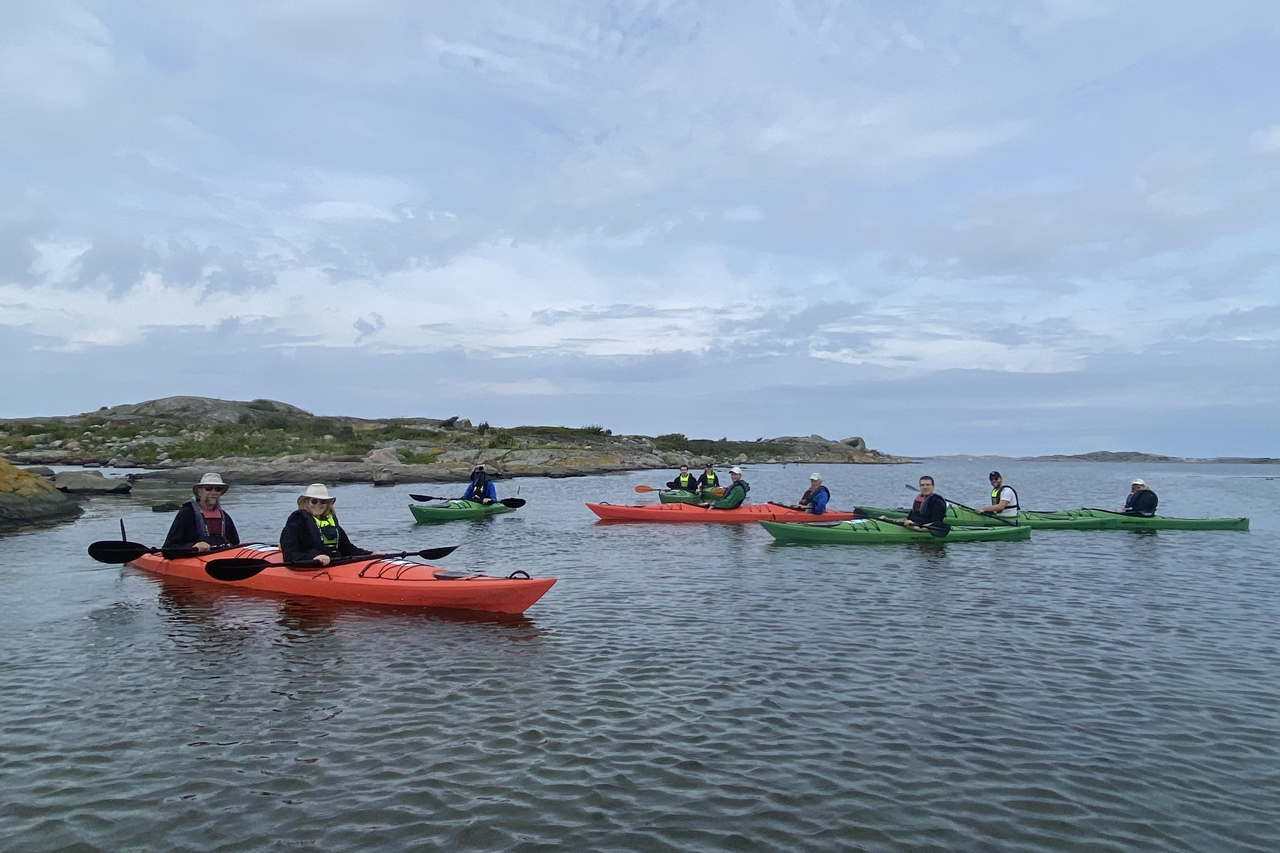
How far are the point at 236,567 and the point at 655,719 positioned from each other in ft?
31.1

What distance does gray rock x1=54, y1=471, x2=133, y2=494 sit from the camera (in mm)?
35719

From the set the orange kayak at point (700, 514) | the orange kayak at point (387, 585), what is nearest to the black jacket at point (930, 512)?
the orange kayak at point (700, 514)

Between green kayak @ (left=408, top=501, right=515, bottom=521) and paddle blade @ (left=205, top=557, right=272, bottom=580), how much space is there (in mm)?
13775

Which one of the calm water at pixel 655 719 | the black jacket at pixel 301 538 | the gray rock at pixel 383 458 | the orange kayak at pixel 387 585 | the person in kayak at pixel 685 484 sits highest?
the gray rock at pixel 383 458

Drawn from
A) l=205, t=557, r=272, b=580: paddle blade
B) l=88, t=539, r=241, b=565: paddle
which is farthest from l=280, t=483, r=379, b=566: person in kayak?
l=88, t=539, r=241, b=565: paddle

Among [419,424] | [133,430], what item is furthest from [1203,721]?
[419,424]

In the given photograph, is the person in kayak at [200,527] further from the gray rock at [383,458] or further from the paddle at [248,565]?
the gray rock at [383,458]

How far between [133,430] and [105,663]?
7873 centimetres

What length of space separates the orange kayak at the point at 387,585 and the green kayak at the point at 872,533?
424 inches

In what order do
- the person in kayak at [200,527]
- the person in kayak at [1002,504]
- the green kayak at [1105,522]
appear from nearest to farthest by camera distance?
the person in kayak at [200,527] → the person in kayak at [1002,504] → the green kayak at [1105,522]

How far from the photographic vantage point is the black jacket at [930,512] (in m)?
21.0

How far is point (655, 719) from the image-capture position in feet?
25.6

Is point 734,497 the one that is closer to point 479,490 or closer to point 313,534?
point 479,490

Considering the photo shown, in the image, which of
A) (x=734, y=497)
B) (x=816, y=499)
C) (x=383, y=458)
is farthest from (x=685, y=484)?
(x=383, y=458)
